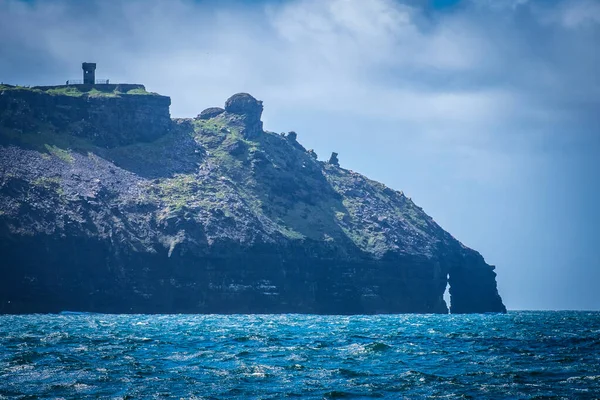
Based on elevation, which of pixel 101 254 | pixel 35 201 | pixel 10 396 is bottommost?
pixel 10 396

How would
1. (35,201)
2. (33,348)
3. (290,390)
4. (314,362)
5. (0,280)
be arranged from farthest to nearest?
(35,201) → (0,280) → (33,348) → (314,362) → (290,390)

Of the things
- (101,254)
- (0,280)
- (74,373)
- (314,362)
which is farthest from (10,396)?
(101,254)

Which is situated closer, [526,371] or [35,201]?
[526,371]

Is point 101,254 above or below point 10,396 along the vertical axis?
above

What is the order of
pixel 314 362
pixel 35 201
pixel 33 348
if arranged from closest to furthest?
pixel 314 362, pixel 33 348, pixel 35 201

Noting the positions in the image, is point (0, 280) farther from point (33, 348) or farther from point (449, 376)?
point (449, 376)

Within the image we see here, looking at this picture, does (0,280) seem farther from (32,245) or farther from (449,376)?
(449,376)

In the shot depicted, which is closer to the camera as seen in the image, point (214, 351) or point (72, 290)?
point (214, 351)

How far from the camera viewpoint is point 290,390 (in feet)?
140

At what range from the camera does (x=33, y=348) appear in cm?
6191

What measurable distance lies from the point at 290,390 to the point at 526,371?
53.7ft

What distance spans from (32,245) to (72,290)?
14.2 m

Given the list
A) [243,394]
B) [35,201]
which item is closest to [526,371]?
[243,394]

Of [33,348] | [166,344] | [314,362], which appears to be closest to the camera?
[314,362]
